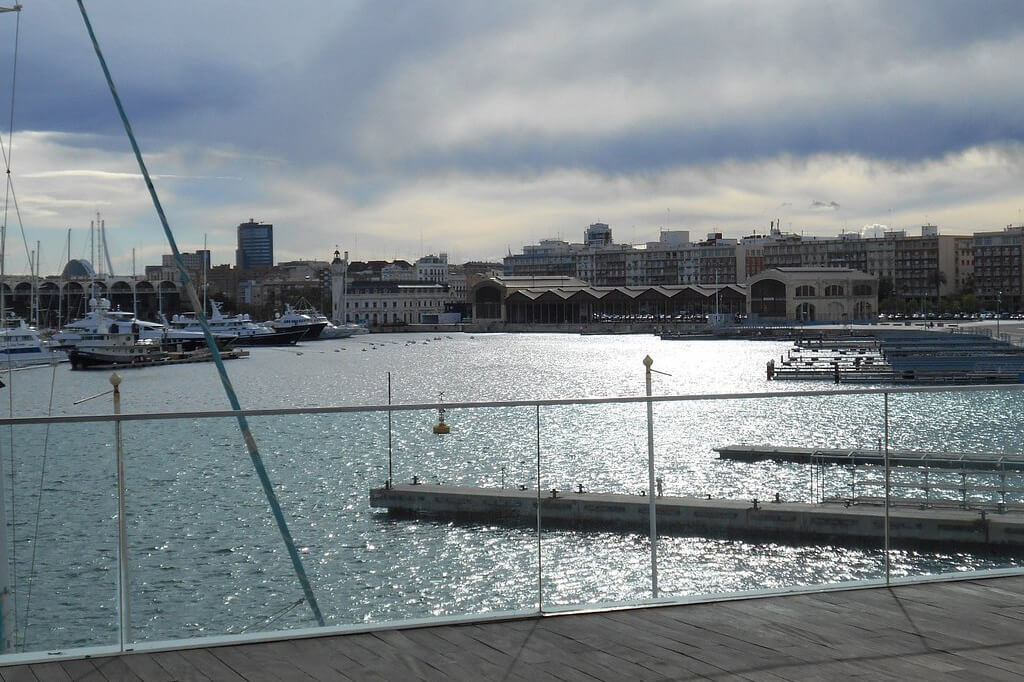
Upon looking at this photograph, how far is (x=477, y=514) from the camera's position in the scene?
4.59 meters

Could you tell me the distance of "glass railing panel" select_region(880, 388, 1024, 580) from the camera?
4742 millimetres

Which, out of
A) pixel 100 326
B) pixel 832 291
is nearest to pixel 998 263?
pixel 832 291

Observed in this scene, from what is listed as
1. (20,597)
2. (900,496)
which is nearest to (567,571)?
(900,496)

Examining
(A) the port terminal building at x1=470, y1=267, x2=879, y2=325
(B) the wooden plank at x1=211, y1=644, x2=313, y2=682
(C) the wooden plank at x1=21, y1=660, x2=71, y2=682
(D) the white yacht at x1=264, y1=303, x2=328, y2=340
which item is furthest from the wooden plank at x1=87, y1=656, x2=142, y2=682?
(A) the port terminal building at x1=470, y1=267, x2=879, y2=325

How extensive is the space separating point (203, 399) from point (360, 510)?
43.0 m

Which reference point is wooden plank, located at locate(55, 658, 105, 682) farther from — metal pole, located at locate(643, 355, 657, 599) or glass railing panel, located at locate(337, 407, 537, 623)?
metal pole, located at locate(643, 355, 657, 599)

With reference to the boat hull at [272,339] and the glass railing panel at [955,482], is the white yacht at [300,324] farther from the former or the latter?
the glass railing panel at [955,482]

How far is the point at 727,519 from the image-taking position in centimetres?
492

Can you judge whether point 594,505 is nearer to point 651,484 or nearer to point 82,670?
point 651,484

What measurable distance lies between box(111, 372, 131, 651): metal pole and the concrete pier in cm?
101

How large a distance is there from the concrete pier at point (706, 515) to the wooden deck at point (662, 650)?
568 millimetres

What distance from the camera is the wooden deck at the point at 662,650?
333cm

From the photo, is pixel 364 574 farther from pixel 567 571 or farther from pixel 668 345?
pixel 668 345

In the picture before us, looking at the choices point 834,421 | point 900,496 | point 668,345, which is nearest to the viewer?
point 900,496
